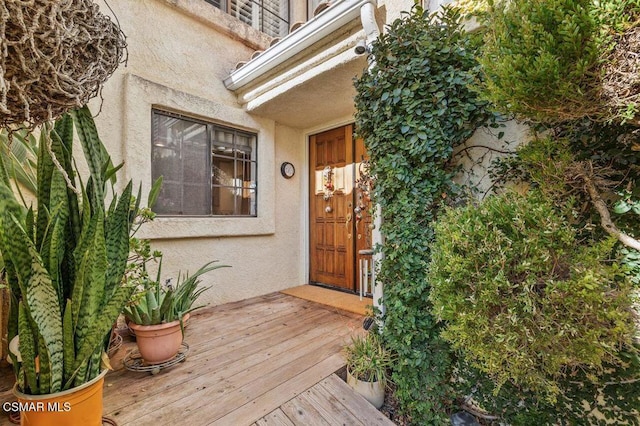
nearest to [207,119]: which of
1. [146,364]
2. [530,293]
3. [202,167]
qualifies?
[202,167]

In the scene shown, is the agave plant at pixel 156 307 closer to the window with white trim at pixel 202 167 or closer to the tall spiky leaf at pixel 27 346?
the tall spiky leaf at pixel 27 346

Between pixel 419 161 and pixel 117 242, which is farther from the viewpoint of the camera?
pixel 419 161

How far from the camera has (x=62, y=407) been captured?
40.4 inches

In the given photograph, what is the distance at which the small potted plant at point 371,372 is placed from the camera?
1671 mm

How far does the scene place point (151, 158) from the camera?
2.74 meters

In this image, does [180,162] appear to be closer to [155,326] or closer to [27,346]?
[155,326]

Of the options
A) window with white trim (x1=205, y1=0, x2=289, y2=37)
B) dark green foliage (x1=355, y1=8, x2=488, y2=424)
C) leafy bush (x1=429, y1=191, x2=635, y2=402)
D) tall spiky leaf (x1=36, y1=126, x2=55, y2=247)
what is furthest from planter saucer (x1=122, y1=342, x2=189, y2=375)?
window with white trim (x1=205, y1=0, x2=289, y2=37)

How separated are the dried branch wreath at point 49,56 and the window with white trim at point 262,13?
3.55m

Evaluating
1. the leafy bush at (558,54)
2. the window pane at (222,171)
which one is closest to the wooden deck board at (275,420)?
the leafy bush at (558,54)

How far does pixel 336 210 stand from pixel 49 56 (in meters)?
3.23

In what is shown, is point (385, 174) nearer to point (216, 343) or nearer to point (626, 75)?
point (626, 75)

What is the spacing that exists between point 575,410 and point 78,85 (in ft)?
7.80

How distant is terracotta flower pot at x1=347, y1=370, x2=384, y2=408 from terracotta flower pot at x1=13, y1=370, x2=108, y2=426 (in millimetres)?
1339

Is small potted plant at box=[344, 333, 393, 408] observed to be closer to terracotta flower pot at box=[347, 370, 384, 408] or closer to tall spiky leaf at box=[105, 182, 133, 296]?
terracotta flower pot at box=[347, 370, 384, 408]
